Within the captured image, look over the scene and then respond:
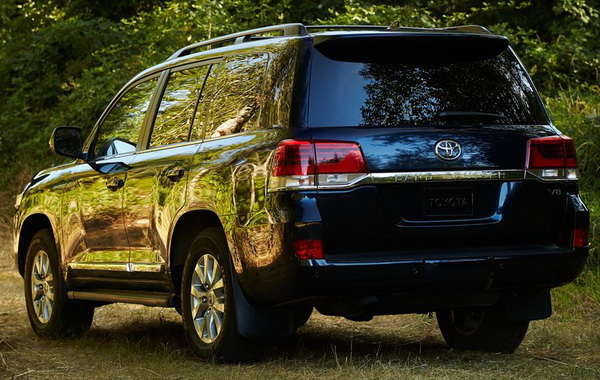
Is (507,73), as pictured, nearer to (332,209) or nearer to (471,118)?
(471,118)

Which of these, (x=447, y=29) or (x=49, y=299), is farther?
(x=49, y=299)

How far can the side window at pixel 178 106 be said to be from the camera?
7.24 meters

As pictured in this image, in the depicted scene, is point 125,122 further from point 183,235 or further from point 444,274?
point 444,274

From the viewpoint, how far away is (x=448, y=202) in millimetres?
6199

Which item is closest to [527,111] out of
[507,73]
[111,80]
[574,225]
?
[507,73]

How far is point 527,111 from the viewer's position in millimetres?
6625

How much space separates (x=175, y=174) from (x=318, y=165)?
1326 millimetres

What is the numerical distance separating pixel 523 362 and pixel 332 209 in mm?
1636

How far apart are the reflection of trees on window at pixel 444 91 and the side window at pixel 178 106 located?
1.38 metres

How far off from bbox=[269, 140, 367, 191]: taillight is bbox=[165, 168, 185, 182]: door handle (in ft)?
3.62

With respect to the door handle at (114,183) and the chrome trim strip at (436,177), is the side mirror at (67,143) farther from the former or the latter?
the chrome trim strip at (436,177)

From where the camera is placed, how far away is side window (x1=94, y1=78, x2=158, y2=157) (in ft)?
25.8

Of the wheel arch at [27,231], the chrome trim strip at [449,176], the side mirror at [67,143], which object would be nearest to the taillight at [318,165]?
the chrome trim strip at [449,176]

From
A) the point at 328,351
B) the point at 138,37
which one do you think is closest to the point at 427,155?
the point at 328,351
